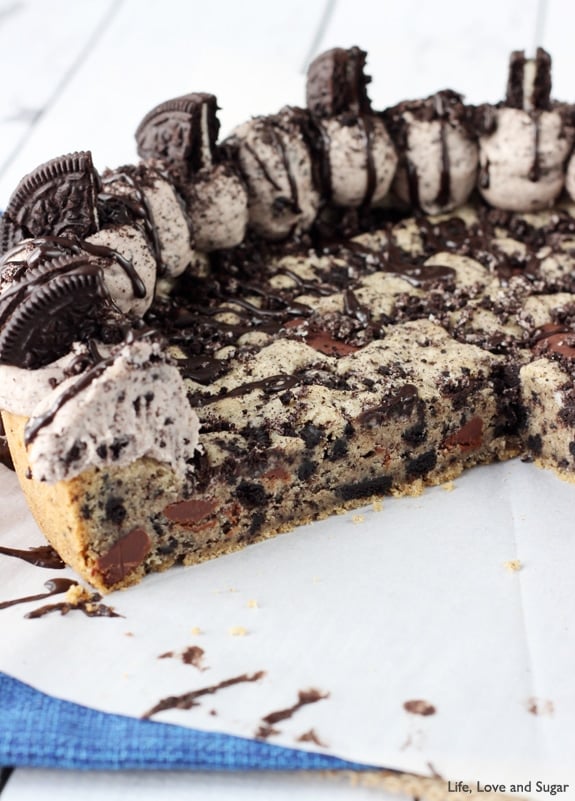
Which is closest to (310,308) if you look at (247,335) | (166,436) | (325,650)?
(247,335)

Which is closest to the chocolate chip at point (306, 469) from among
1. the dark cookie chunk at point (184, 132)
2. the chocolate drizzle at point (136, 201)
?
the chocolate drizzle at point (136, 201)

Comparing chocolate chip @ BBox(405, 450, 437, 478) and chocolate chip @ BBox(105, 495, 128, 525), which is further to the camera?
chocolate chip @ BBox(405, 450, 437, 478)

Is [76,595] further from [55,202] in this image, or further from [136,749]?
[55,202]

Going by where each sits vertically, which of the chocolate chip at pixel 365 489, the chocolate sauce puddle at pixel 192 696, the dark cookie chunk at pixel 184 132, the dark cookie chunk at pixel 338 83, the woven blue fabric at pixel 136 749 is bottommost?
the woven blue fabric at pixel 136 749

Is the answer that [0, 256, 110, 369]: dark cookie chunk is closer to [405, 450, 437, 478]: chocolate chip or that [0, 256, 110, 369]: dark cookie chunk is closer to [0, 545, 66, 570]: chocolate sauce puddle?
[0, 545, 66, 570]: chocolate sauce puddle

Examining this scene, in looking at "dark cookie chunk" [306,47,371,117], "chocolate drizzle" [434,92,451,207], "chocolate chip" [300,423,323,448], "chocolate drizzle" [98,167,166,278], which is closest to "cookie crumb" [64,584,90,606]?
"chocolate chip" [300,423,323,448]

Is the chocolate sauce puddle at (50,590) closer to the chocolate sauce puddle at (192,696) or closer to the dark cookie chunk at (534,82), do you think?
the chocolate sauce puddle at (192,696)

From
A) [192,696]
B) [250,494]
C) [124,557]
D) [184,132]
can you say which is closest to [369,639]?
[192,696]
